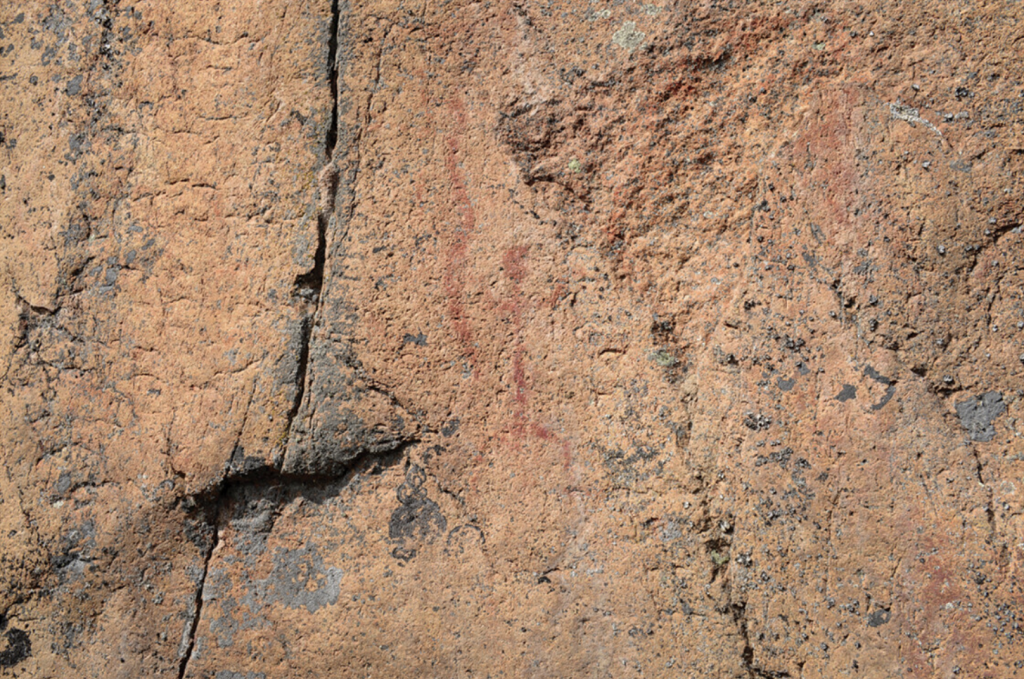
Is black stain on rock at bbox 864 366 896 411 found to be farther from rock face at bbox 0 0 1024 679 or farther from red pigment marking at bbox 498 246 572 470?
red pigment marking at bbox 498 246 572 470

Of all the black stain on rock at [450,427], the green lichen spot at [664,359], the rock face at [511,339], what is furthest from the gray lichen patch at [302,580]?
the green lichen spot at [664,359]

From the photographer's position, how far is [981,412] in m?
1.13

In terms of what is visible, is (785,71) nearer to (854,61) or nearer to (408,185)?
(854,61)

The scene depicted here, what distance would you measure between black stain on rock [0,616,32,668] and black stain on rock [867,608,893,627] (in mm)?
1462

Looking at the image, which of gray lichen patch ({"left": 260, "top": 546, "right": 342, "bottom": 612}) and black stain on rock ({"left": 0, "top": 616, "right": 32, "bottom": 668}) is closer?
gray lichen patch ({"left": 260, "top": 546, "right": 342, "bottom": 612})

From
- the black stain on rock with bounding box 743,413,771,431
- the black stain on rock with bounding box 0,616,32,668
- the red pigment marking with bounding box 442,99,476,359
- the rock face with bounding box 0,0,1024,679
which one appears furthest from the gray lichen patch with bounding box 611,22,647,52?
the black stain on rock with bounding box 0,616,32,668

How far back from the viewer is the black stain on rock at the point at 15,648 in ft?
4.79

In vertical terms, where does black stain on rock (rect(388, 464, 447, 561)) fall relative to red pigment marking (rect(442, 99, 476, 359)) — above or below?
below

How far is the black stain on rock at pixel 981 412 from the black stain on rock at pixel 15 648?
5.41 feet

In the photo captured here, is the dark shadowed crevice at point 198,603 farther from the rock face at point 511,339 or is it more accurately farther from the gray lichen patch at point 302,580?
the gray lichen patch at point 302,580

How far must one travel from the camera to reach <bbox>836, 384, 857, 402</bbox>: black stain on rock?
1187 millimetres

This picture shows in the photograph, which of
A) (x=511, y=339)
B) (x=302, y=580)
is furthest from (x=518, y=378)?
(x=302, y=580)

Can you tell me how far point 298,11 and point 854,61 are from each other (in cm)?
98

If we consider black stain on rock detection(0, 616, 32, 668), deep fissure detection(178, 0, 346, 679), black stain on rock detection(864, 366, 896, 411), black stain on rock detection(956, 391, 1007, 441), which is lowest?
black stain on rock detection(956, 391, 1007, 441)
